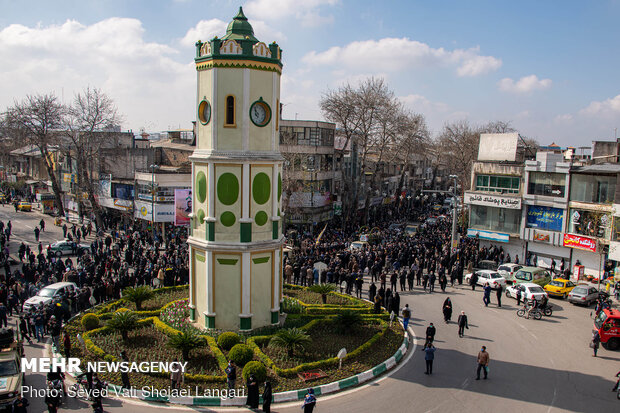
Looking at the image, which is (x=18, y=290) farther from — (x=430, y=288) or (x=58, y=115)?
(x=58, y=115)

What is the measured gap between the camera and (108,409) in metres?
13.2

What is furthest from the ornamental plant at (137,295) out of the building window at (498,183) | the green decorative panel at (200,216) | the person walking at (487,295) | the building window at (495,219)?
the building window at (498,183)

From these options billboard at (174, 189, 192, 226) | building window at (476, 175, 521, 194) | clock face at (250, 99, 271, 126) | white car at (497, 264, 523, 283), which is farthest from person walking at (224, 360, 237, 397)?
building window at (476, 175, 521, 194)

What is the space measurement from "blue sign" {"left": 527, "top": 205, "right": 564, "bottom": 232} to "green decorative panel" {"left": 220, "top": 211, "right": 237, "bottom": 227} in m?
26.1

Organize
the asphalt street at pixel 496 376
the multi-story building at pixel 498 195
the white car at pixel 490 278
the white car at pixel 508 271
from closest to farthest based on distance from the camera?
the asphalt street at pixel 496 376 → the white car at pixel 490 278 → the white car at pixel 508 271 → the multi-story building at pixel 498 195

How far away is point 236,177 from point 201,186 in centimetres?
152

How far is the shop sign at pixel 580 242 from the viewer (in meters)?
31.2

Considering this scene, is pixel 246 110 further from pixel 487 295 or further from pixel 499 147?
pixel 499 147

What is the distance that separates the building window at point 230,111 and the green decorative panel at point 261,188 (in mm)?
2081

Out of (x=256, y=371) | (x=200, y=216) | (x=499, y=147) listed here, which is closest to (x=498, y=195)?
(x=499, y=147)

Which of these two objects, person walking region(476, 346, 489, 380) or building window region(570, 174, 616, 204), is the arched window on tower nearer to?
person walking region(476, 346, 489, 380)

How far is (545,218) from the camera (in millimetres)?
34812

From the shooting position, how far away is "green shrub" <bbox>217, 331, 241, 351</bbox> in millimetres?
16203

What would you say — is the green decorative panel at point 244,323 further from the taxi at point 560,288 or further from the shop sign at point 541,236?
the shop sign at point 541,236
